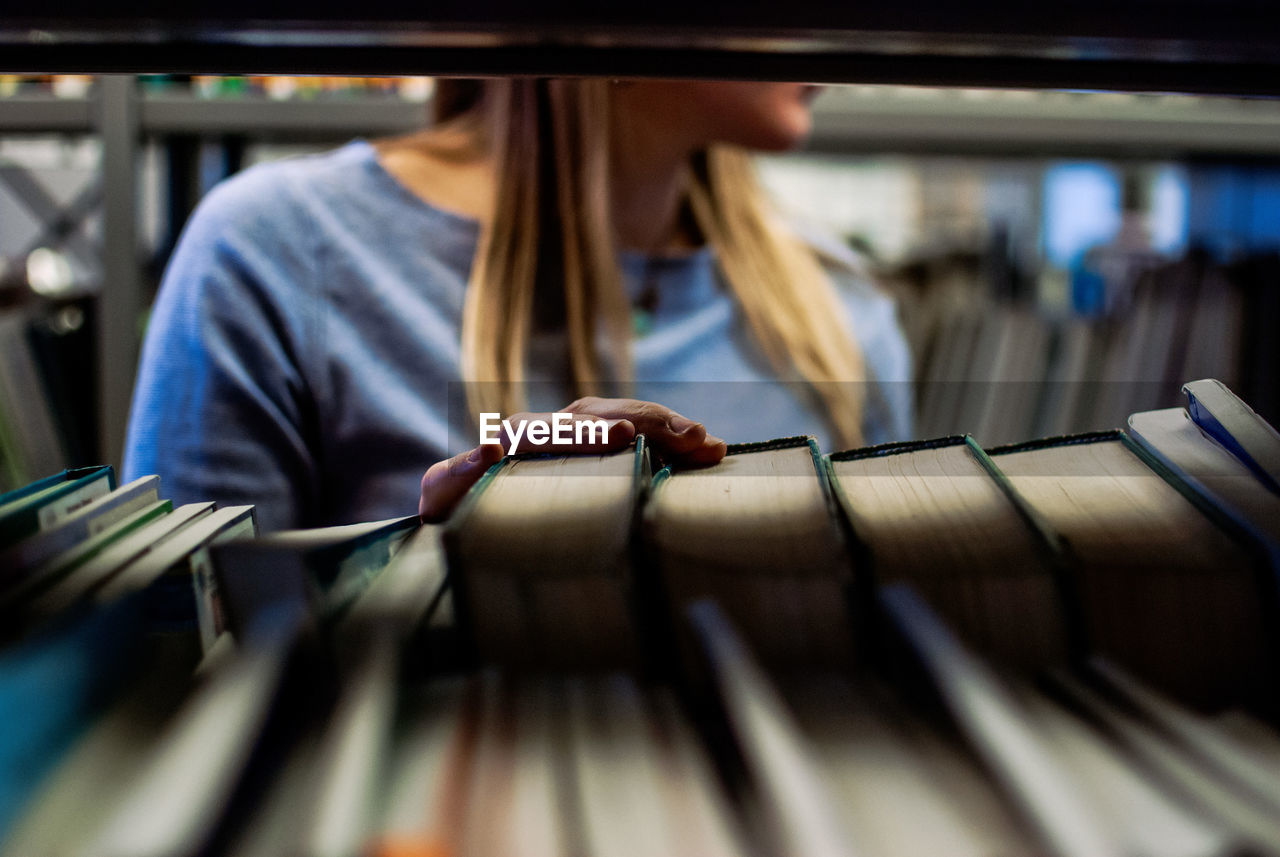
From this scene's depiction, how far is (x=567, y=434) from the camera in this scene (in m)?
0.26

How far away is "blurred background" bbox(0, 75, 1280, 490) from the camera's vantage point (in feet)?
3.32

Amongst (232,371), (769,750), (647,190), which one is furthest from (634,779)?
(647,190)

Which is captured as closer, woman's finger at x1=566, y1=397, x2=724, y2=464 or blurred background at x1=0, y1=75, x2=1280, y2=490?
woman's finger at x1=566, y1=397, x2=724, y2=464

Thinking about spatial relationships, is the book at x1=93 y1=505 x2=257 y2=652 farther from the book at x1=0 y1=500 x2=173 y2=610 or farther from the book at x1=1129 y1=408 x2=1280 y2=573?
the book at x1=1129 y1=408 x2=1280 y2=573

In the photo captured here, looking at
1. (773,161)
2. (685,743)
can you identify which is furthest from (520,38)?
(773,161)

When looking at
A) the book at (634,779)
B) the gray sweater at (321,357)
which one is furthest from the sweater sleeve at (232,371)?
the book at (634,779)

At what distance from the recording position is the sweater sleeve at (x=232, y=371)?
62cm

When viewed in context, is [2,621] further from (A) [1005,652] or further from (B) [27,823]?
(A) [1005,652]

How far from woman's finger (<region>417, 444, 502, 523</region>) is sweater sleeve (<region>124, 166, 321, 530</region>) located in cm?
36

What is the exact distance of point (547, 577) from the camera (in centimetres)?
20

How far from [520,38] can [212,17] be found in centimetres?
8

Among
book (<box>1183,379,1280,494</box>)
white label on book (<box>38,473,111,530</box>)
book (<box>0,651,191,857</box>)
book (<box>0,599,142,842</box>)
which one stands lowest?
book (<box>0,651,191,857</box>)

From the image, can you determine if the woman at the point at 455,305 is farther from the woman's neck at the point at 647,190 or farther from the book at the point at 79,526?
the book at the point at 79,526

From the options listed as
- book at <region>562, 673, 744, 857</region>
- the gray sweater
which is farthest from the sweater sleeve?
book at <region>562, 673, 744, 857</region>
